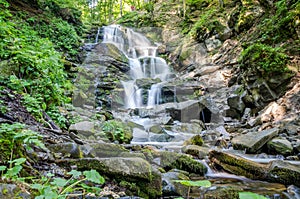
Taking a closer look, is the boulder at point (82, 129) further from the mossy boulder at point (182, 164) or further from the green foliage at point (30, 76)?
the mossy boulder at point (182, 164)

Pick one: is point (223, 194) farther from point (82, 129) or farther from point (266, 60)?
Result: point (266, 60)

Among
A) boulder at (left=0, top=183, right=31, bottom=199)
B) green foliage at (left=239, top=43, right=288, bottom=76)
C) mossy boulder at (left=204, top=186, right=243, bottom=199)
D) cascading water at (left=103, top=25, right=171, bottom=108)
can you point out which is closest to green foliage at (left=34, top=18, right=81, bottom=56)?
cascading water at (left=103, top=25, right=171, bottom=108)

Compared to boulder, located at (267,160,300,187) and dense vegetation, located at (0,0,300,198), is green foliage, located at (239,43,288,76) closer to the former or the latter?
dense vegetation, located at (0,0,300,198)

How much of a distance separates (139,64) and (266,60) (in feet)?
30.6

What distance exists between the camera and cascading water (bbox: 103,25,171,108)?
1255 cm

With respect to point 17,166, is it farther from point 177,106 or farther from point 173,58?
point 173,58

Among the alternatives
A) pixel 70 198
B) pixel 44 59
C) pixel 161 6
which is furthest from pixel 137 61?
pixel 70 198

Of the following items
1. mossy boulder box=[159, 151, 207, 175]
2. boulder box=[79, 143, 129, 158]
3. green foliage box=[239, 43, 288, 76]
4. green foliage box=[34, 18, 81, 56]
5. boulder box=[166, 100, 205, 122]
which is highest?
green foliage box=[34, 18, 81, 56]

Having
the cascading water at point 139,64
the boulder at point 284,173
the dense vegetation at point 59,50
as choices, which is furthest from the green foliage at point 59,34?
the boulder at point 284,173

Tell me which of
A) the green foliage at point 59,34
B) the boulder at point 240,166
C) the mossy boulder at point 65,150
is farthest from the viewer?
the green foliage at point 59,34

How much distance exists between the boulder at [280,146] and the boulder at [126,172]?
361 centimetres

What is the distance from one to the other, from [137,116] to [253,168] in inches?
278

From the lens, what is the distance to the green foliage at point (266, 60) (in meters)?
7.77

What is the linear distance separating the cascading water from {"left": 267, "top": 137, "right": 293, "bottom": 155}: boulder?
24.2 ft
